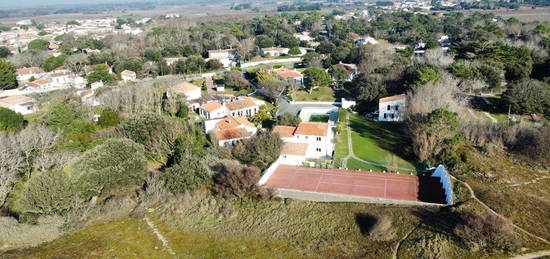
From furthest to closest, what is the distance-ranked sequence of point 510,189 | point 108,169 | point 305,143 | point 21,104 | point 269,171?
point 21,104
point 305,143
point 269,171
point 108,169
point 510,189

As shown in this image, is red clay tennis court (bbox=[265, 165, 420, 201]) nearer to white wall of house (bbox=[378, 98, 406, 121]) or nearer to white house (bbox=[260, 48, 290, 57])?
white wall of house (bbox=[378, 98, 406, 121])

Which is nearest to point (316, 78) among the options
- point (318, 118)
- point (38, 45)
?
point (318, 118)

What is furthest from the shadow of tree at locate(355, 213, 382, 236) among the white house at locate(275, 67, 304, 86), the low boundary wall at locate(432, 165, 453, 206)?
the white house at locate(275, 67, 304, 86)

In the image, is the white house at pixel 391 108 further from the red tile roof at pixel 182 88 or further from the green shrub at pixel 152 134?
the red tile roof at pixel 182 88

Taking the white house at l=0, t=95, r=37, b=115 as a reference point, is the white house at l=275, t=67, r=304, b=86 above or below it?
above

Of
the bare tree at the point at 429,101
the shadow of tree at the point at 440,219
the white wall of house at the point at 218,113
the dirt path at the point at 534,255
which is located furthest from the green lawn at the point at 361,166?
the white wall of house at the point at 218,113

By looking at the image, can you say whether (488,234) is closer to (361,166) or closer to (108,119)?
(361,166)

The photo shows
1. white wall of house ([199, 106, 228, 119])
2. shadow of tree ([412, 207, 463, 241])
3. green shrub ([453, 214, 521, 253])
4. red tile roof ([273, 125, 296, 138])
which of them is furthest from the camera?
white wall of house ([199, 106, 228, 119])

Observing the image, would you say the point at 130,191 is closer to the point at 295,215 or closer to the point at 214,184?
the point at 214,184
